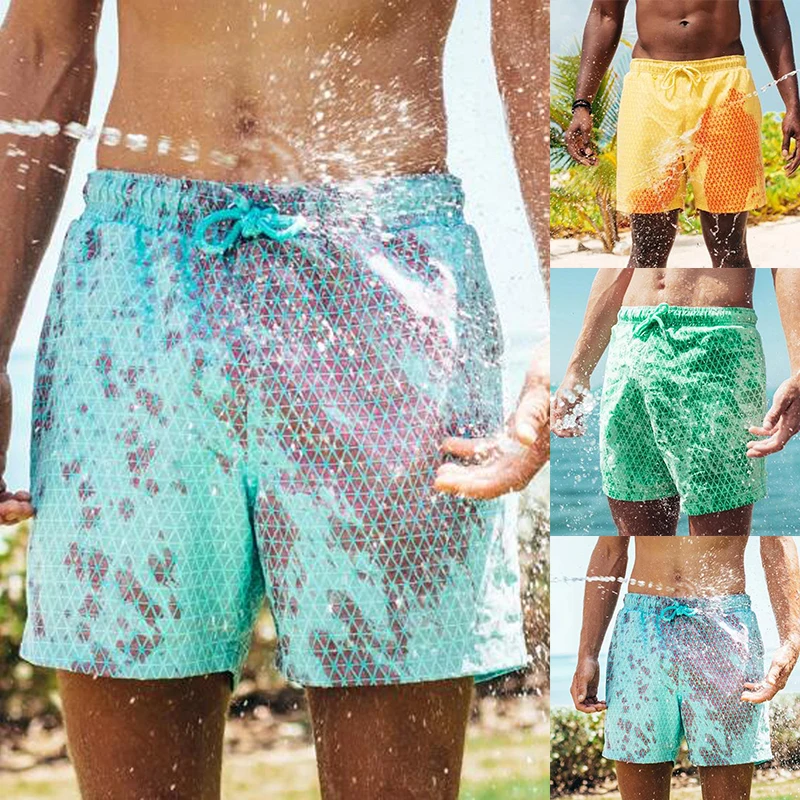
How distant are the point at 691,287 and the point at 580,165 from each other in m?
0.21

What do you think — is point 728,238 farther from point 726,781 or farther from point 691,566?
point 726,781

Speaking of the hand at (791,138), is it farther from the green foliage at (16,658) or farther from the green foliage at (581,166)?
the green foliage at (16,658)

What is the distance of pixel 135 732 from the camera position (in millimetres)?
1117

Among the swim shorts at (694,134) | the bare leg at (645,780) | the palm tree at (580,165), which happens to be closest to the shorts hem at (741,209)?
the swim shorts at (694,134)

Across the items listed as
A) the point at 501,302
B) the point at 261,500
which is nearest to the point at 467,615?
the point at 261,500

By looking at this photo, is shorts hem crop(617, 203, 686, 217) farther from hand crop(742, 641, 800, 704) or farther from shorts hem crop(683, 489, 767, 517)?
hand crop(742, 641, 800, 704)

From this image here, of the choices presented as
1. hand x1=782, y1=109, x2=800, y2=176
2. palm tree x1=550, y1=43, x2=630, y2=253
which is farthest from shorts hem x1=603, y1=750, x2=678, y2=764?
hand x1=782, y1=109, x2=800, y2=176

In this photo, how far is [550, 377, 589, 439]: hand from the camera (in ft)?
5.41

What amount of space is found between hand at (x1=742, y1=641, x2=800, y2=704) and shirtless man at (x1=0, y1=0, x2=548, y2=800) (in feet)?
2.07

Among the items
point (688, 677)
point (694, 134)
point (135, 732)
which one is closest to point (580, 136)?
point (694, 134)

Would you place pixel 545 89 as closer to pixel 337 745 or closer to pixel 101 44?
pixel 101 44

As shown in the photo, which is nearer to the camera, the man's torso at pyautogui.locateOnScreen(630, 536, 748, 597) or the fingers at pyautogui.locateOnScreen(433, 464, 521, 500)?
the fingers at pyautogui.locateOnScreen(433, 464, 521, 500)

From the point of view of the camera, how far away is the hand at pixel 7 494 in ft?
3.76

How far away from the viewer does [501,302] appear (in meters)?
1.54
